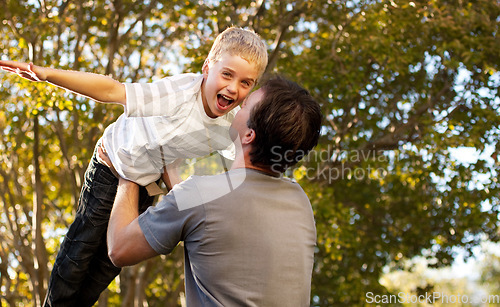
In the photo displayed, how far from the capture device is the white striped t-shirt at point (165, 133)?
2.50 meters

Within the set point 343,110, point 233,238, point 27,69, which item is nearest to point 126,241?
point 233,238

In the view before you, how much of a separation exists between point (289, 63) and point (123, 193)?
554 centimetres

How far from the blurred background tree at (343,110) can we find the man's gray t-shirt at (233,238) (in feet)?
13.6

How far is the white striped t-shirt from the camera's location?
2.50m

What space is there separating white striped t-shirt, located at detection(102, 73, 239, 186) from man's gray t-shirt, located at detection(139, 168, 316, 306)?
632 mm

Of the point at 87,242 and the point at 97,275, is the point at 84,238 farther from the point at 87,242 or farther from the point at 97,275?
the point at 97,275

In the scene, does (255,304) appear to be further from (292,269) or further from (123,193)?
(123,193)

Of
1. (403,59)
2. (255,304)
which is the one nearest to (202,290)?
(255,304)

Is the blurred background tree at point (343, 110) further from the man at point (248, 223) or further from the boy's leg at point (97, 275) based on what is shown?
the man at point (248, 223)

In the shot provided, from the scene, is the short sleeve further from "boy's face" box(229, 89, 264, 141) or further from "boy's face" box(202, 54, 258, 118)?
"boy's face" box(229, 89, 264, 141)

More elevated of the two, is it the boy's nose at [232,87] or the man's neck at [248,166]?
the boy's nose at [232,87]

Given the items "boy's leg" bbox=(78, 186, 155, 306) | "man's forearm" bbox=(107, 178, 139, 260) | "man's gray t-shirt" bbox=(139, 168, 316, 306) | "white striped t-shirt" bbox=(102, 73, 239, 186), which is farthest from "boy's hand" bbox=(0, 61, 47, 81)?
"boy's leg" bbox=(78, 186, 155, 306)

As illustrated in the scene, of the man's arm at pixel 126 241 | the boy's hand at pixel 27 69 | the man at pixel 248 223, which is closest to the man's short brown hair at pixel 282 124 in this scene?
the man at pixel 248 223

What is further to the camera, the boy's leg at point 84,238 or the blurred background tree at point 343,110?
the blurred background tree at point 343,110
